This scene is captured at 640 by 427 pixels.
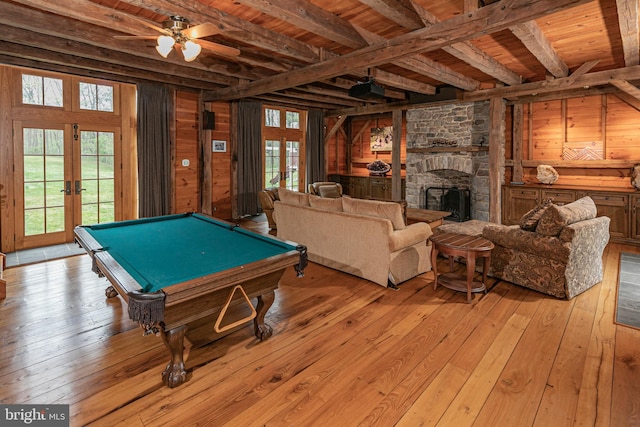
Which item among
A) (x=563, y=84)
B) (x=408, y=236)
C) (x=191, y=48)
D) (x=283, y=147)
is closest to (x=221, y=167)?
(x=283, y=147)

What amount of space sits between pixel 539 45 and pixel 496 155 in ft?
9.07

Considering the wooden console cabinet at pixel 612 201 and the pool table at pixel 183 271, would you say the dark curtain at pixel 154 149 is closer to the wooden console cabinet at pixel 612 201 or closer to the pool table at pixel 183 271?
the pool table at pixel 183 271

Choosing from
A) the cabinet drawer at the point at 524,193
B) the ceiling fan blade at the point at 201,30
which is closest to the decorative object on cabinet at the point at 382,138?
the cabinet drawer at the point at 524,193

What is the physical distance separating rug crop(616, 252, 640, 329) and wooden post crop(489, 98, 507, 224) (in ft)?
6.88

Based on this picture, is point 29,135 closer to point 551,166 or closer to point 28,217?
point 28,217

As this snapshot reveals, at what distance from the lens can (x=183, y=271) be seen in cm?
227

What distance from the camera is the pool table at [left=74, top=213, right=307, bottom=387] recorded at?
200cm

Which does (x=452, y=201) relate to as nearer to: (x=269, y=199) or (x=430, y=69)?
(x=430, y=69)

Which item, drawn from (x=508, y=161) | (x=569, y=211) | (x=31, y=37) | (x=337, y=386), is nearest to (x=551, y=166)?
(x=508, y=161)

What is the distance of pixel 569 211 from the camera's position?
3539 mm

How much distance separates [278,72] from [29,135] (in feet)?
12.6

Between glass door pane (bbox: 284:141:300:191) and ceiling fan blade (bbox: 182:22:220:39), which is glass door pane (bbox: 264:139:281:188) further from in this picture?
ceiling fan blade (bbox: 182:22:220:39)

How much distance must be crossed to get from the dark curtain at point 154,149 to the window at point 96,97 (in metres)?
0.47

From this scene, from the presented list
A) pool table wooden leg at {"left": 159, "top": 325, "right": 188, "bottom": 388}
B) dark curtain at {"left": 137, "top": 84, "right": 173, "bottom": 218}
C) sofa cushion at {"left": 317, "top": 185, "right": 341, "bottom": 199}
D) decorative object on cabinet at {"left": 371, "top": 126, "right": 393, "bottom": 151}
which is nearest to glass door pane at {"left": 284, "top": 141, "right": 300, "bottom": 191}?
sofa cushion at {"left": 317, "top": 185, "right": 341, "bottom": 199}
